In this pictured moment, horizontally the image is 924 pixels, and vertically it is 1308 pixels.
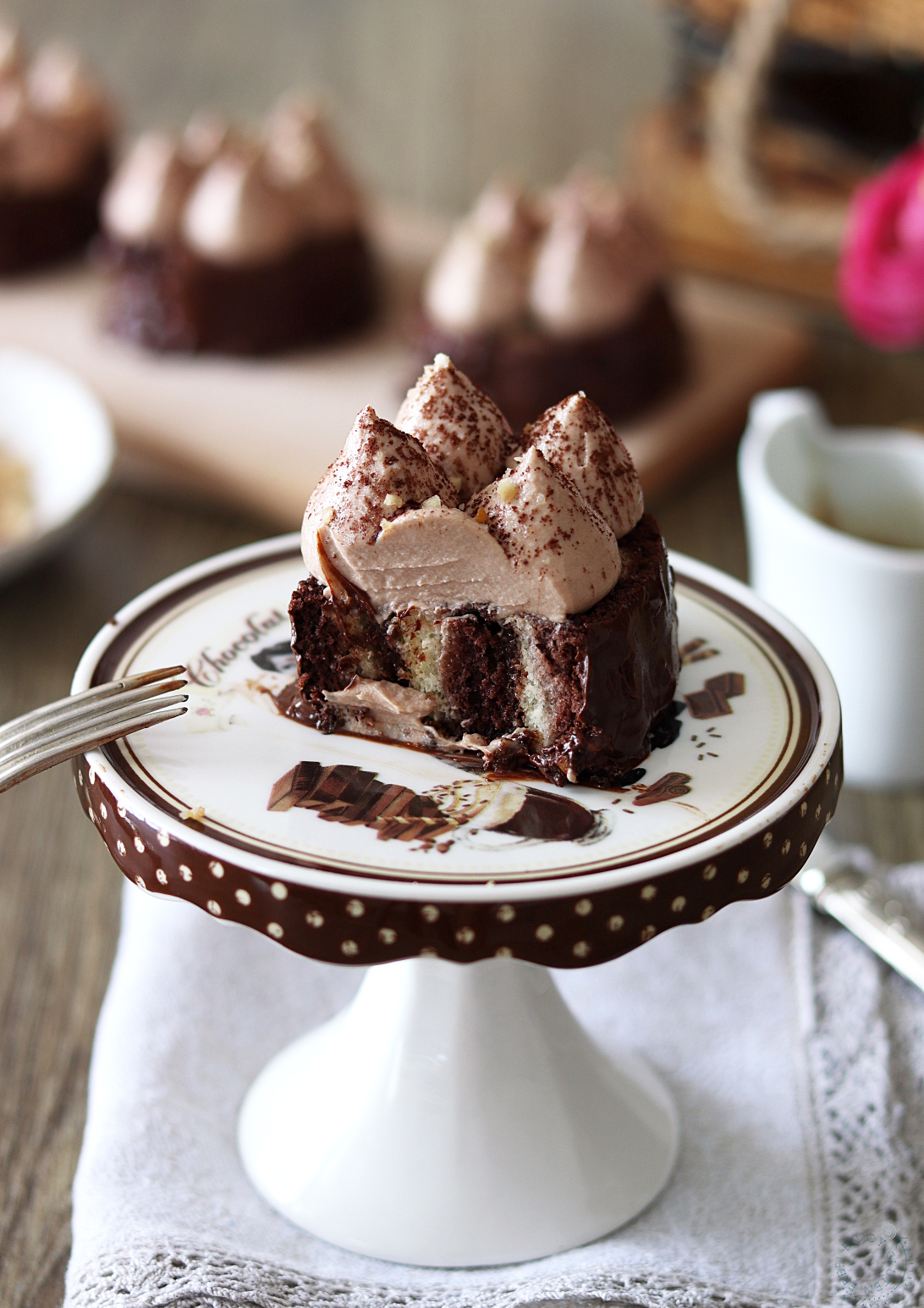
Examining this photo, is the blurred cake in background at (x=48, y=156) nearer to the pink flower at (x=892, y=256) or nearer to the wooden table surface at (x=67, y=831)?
the wooden table surface at (x=67, y=831)

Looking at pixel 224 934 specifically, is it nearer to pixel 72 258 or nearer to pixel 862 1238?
pixel 862 1238

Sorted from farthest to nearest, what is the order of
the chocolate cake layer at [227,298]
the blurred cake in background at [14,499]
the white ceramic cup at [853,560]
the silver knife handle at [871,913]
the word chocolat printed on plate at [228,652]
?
the chocolate cake layer at [227,298] < the blurred cake in background at [14,499] < the white ceramic cup at [853,560] < the silver knife handle at [871,913] < the word chocolat printed on plate at [228,652]

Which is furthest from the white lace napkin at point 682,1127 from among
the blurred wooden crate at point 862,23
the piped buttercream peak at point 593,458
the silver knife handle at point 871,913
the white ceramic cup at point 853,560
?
the blurred wooden crate at point 862,23

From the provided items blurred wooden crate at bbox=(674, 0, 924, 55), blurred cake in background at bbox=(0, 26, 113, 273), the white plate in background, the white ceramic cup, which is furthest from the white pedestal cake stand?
blurred cake in background at bbox=(0, 26, 113, 273)

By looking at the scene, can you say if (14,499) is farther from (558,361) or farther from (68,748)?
(68,748)

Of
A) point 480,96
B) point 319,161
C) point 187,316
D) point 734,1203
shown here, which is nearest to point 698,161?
point 319,161
